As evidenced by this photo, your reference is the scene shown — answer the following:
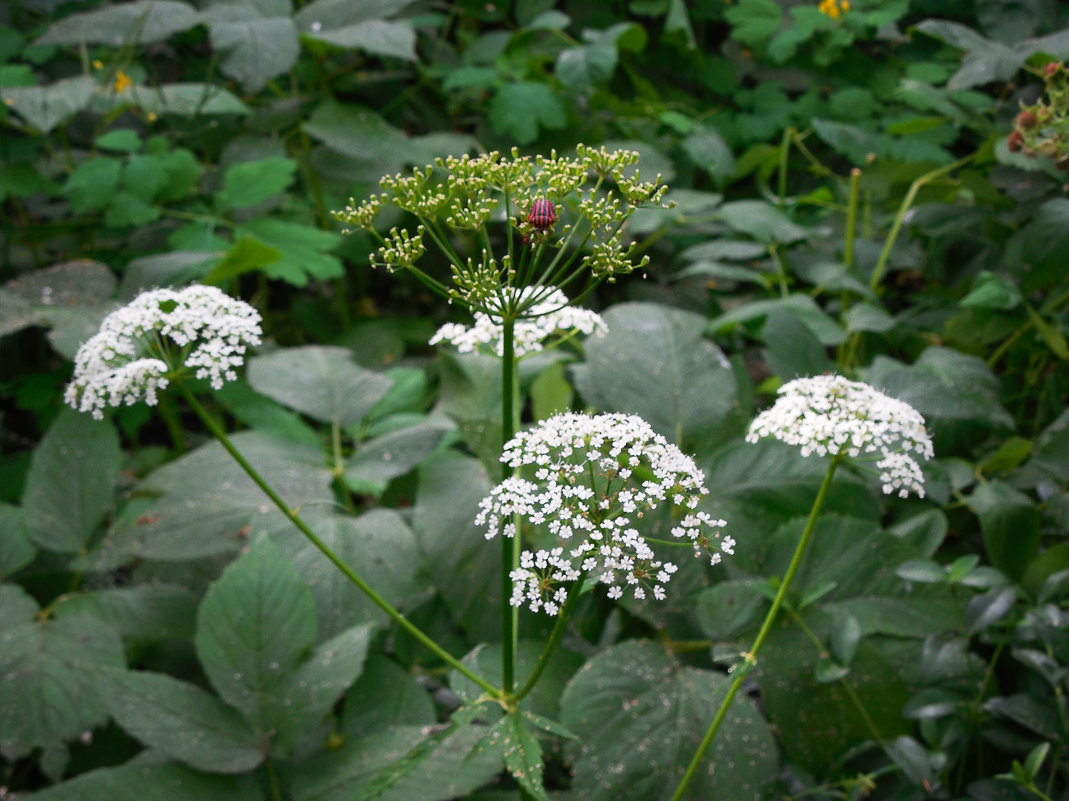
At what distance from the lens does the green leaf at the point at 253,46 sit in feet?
7.76

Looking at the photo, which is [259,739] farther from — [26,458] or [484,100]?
[484,100]

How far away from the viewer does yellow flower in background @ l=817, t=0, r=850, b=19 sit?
331 cm

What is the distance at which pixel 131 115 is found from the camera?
332 centimetres

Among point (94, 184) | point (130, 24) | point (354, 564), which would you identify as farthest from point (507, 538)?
point (130, 24)

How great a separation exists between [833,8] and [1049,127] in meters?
1.79

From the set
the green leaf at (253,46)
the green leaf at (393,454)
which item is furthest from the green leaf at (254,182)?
the green leaf at (393,454)

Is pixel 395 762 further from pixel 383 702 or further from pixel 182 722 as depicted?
pixel 182 722

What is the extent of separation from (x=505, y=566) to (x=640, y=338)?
984 millimetres

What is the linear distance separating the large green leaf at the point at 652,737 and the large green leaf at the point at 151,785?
2.05 ft

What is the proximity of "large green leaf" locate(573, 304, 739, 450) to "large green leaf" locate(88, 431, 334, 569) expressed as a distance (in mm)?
673

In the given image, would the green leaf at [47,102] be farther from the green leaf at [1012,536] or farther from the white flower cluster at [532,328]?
the green leaf at [1012,536]

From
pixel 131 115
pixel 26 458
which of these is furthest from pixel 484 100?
pixel 26 458

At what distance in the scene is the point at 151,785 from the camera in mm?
1411

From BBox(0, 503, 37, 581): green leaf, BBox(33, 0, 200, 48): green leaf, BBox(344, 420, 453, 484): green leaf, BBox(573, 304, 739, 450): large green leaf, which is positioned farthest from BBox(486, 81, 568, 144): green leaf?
BBox(0, 503, 37, 581): green leaf
